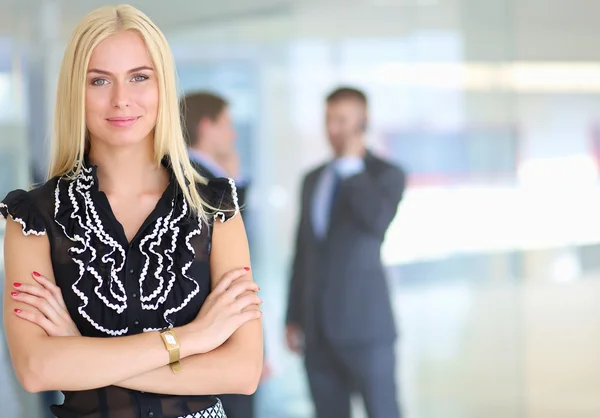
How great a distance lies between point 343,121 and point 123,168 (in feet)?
9.78

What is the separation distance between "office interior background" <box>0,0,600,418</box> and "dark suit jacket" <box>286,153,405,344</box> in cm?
10

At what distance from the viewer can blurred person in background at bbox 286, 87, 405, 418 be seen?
4.59 m

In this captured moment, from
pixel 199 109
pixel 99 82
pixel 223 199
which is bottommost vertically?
pixel 223 199

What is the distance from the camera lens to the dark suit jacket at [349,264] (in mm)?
4566

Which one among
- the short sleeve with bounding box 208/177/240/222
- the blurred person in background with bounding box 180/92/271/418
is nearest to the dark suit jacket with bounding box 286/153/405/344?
the blurred person in background with bounding box 180/92/271/418

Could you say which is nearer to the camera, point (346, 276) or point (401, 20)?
point (346, 276)

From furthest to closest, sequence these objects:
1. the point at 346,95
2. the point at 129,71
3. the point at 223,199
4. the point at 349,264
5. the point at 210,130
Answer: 1. the point at 346,95
2. the point at 349,264
3. the point at 210,130
4. the point at 223,199
5. the point at 129,71

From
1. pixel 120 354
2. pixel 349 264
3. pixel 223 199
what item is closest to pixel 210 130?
pixel 349 264

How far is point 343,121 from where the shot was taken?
4.80 meters

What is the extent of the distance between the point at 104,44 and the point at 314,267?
9.88ft

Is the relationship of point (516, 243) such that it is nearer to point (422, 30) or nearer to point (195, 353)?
point (422, 30)

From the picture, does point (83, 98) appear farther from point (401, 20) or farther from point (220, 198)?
point (401, 20)

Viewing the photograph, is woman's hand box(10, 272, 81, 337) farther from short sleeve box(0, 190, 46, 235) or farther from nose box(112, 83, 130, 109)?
nose box(112, 83, 130, 109)

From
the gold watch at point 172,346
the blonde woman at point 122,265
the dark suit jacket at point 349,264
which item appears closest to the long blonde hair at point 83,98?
the blonde woman at point 122,265
